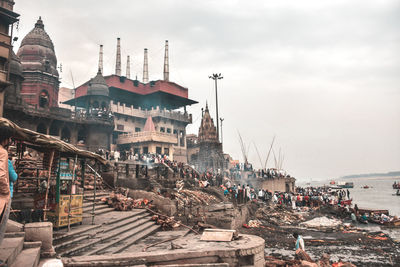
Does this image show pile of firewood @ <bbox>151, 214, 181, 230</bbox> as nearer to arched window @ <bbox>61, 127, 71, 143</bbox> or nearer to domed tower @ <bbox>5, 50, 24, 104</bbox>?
domed tower @ <bbox>5, 50, 24, 104</bbox>

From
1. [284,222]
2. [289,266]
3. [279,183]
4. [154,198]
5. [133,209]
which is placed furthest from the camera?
[279,183]

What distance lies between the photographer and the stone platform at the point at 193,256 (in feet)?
18.9

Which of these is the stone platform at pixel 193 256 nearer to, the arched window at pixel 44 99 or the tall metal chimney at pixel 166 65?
the arched window at pixel 44 99

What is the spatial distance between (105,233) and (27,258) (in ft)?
12.9

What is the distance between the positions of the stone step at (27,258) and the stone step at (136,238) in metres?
2.32

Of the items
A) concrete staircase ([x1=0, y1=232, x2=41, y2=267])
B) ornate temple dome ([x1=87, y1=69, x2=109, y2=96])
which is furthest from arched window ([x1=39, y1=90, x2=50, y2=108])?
concrete staircase ([x1=0, y1=232, x2=41, y2=267])

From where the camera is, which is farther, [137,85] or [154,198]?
[137,85]

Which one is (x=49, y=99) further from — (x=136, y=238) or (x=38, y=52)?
(x=136, y=238)

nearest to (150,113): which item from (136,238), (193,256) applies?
(136,238)

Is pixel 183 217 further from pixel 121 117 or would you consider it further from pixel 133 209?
pixel 121 117

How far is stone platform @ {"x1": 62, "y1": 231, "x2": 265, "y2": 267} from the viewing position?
5758 millimetres

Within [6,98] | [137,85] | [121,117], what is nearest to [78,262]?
[6,98]

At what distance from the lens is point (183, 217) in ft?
45.6

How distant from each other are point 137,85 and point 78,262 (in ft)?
161
